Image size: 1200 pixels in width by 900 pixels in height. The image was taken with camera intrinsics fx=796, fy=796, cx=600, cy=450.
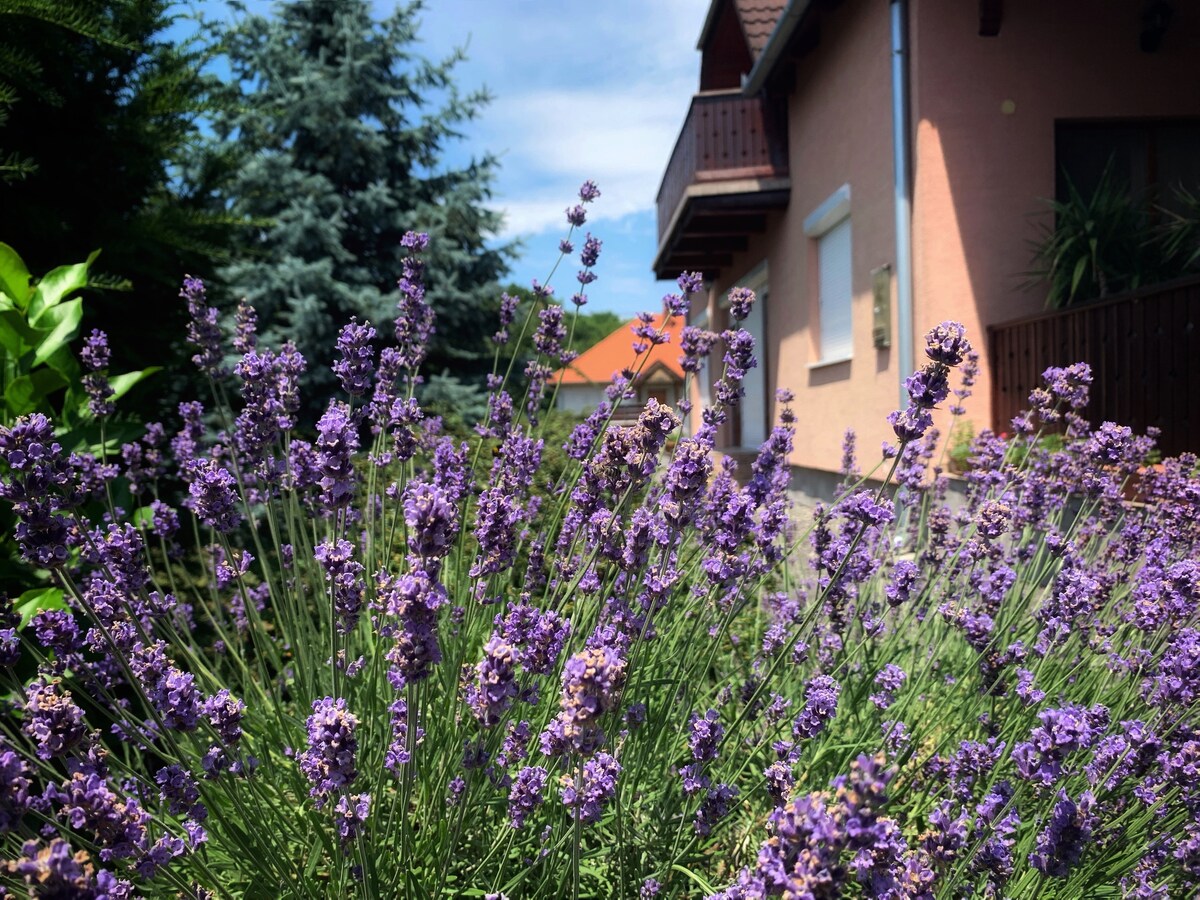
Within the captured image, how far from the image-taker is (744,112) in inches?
416

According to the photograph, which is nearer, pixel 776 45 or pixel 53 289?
pixel 53 289

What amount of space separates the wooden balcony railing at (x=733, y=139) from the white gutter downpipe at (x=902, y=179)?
11.5 feet

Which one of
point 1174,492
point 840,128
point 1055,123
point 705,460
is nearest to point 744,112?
point 840,128

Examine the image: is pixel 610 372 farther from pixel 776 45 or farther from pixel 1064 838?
pixel 1064 838

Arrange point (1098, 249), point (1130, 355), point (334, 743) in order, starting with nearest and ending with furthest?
point (334, 743), point (1130, 355), point (1098, 249)

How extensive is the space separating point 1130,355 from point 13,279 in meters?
6.31

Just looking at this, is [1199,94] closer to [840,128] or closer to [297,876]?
[840,128]

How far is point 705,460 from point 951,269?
19.5 feet

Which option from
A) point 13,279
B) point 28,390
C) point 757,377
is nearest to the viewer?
point 28,390

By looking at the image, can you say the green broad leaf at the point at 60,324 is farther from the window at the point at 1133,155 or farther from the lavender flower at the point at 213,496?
the window at the point at 1133,155

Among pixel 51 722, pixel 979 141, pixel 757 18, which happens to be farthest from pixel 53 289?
pixel 757 18

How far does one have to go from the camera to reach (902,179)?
6.84 m

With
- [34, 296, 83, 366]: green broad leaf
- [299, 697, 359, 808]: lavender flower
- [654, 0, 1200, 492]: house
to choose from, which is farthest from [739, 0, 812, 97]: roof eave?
[299, 697, 359, 808]: lavender flower

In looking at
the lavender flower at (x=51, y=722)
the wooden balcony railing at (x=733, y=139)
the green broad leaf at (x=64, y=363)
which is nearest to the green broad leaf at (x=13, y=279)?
the green broad leaf at (x=64, y=363)
